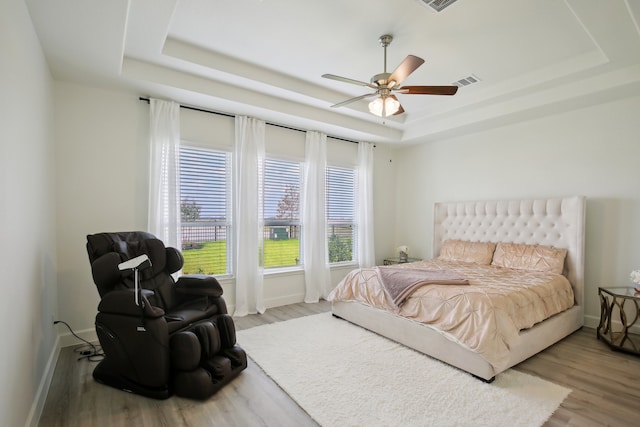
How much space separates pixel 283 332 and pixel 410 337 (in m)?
1.38

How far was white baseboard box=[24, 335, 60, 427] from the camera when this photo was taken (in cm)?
189

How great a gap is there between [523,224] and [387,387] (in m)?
3.10

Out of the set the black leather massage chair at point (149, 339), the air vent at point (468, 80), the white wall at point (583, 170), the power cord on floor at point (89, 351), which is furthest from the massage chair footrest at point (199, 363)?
the white wall at point (583, 170)

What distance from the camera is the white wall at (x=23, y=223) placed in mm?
1576

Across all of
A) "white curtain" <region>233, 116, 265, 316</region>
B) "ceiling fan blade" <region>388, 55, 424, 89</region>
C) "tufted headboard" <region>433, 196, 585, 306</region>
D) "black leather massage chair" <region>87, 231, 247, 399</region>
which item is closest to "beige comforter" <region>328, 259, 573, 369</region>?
"tufted headboard" <region>433, 196, 585, 306</region>

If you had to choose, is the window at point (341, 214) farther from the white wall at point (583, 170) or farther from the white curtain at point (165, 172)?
the white curtain at point (165, 172)

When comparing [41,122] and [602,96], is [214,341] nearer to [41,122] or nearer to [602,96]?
[41,122]

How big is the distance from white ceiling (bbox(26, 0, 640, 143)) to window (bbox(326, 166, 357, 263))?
1.33 metres

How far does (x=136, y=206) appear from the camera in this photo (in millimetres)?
3496

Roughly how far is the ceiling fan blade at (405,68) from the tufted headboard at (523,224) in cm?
271

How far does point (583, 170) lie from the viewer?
3762mm

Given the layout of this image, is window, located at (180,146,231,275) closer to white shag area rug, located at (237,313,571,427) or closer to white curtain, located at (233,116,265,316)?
white curtain, located at (233,116,265,316)

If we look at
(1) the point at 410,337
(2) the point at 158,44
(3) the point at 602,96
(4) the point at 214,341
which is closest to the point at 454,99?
(3) the point at 602,96

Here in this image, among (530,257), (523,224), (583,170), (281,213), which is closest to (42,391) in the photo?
(281,213)
